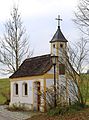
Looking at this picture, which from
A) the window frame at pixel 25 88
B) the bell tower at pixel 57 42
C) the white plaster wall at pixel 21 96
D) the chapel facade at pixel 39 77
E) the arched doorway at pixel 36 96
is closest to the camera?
the chapel facade at pixel 39 77

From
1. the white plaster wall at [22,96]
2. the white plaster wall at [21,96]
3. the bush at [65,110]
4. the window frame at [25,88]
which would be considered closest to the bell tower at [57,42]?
the white plaster wall at [22,96]

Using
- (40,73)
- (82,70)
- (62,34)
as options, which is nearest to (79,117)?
(82,70)

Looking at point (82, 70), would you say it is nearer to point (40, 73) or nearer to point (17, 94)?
point (40, 73)

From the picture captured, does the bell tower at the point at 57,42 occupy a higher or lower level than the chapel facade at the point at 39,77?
higher

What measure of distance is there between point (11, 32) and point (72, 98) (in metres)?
15.5

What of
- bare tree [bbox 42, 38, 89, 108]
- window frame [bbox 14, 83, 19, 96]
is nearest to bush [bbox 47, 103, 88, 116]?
bare tree [bbox 42, 38, 89, 108]

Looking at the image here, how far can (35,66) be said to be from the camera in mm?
30484

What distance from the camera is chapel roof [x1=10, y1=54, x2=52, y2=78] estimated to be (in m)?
28.3

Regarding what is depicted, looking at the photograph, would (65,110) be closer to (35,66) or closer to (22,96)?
(35,66)

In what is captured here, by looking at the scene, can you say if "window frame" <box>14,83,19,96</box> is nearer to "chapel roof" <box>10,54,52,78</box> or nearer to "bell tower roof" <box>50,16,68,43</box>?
"chapel roof" <box>10,54,52,78</box>

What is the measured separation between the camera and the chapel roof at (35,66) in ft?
93.0

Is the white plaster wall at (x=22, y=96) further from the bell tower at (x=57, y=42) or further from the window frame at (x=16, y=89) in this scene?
the bell tower at (x=57, y=42)

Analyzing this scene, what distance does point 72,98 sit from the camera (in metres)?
26.6

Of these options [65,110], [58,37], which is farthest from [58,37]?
[65,110]
